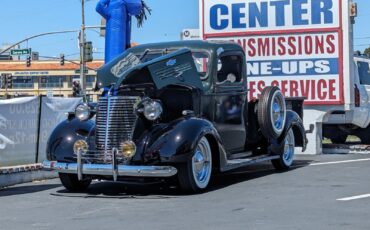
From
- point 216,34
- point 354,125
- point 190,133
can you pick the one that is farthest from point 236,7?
point 190,133

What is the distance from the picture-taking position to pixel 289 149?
37.0 feet

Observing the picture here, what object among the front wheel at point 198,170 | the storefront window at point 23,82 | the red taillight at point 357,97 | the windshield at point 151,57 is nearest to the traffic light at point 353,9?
the red taillight at point 357,97

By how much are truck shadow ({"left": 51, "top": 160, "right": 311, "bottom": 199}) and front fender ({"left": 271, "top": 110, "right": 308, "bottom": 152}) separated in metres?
0.50

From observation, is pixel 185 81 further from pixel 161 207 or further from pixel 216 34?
pixel 216 34

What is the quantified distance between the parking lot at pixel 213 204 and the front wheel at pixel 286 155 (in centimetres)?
35

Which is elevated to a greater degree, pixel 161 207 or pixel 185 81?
pixel 185 81

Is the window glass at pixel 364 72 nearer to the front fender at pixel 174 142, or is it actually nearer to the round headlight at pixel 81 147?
the front fender at pixel 174 142

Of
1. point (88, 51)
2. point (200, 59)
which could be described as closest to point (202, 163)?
point (200, 59)

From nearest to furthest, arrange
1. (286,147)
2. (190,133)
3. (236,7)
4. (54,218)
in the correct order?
(54,218)
(190,133)
(286,147)
(236,7)

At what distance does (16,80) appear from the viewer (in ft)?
323

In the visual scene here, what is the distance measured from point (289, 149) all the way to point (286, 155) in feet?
0.64

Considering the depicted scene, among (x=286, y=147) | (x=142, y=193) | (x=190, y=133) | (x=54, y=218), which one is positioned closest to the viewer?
(x=54, y=218)

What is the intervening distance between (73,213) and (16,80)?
94.9m

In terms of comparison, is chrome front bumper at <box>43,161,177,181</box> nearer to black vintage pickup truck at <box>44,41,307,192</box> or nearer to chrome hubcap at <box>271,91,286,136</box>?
black vintage pickup truck at <box>44,41,307,192</box>
